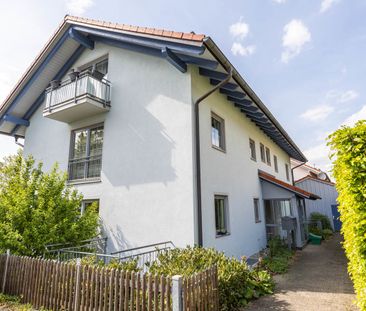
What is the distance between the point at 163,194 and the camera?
8.05 m

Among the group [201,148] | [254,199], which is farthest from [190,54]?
[254,199]

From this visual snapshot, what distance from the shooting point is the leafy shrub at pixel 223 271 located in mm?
5395

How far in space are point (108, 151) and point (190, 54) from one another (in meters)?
5.05

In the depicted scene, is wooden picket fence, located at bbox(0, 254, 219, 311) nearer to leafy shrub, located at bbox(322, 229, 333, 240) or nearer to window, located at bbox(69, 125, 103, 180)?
window, located at bbox(69, 125, 103, 180)

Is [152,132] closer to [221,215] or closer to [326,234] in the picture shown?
[221,215]

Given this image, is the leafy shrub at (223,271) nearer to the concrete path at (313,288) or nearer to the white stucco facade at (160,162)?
the concrete path at (313,288)

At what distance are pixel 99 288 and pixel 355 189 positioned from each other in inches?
208

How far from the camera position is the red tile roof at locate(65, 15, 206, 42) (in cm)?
720

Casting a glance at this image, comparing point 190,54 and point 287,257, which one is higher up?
point 190,54

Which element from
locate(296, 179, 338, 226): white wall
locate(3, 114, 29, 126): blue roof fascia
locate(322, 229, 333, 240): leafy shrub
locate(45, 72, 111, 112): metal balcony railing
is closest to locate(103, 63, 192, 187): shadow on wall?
locate(45, 72, 111, 112): metal balcony railing

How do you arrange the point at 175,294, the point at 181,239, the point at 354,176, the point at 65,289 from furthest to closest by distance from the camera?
the point at 181,239 → the point at 65,289 → the point at 354,176 → the point at 175,294

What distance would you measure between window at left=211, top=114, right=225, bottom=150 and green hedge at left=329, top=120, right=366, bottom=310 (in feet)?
17.8

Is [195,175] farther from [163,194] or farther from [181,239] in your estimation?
[181,239]

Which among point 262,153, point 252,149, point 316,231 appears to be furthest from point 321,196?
point 252,149
